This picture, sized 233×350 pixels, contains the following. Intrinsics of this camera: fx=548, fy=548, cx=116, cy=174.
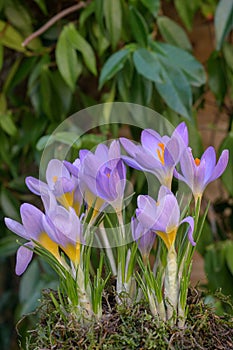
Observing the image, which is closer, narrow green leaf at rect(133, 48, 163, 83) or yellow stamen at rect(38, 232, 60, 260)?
yellow stamen at rect(38, 232, 60, 260)

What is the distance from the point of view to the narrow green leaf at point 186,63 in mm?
1001

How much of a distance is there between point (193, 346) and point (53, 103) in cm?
87

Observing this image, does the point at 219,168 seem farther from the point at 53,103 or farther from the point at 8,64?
the point at 8,64

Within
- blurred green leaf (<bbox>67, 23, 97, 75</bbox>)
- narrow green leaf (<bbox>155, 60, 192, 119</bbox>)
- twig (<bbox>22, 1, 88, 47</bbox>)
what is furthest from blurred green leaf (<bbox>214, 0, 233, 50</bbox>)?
twig (<bbox>22, 1, 88, 47</bbox>)

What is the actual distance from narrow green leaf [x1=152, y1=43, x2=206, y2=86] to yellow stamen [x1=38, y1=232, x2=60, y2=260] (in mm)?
640

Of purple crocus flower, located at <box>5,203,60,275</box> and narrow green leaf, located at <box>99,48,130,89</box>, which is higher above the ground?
purple crocus flower, located at <box>5,203,60,275</box>

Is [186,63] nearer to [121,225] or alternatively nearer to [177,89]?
[177,89]

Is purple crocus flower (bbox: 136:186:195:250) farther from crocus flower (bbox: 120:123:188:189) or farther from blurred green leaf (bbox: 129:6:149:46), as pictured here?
blurred green leaf (bbox: 129:6:149:46)

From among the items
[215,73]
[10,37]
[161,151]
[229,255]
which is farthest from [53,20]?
[161,151]

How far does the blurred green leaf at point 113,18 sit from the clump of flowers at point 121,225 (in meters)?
0.65

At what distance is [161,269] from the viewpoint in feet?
1.45

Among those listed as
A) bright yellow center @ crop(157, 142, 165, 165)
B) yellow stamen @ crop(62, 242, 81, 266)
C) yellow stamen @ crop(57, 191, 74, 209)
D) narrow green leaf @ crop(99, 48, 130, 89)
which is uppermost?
yellow stamen @ crop(57, 191, 74, 209)

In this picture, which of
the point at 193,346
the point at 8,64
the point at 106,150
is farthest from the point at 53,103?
the point at 193,346

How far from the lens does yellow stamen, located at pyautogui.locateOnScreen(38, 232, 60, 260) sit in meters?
0.43
